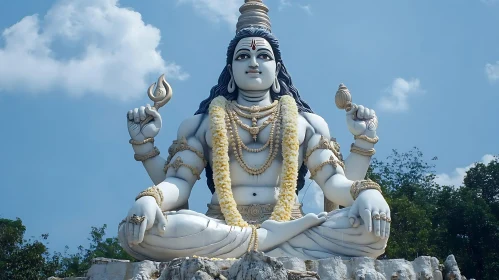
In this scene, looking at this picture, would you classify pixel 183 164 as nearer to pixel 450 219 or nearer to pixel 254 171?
pixel 254 171

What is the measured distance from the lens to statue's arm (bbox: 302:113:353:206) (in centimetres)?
870

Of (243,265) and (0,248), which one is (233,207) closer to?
(243,265)

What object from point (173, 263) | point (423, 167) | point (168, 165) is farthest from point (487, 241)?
point (173, 263)

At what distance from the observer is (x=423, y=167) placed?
20.9 metres

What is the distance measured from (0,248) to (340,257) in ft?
36.8

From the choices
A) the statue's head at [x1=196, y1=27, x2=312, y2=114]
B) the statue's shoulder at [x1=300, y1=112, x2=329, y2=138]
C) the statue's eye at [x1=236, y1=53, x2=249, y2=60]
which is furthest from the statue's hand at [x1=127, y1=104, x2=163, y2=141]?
the statue's shoulder at [x1=300, y1=112, x2=329, y2=138]

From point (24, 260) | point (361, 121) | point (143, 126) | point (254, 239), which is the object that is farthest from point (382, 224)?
point (24, 260)

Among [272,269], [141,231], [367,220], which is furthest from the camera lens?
[367,220]

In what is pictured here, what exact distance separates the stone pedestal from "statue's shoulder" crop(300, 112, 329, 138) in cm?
237

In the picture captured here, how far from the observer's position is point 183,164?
911cm

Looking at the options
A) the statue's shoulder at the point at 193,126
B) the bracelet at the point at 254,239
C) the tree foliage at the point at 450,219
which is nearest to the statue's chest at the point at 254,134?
the statue's shoulder at the point at 193,126

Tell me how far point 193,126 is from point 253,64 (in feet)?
3.38

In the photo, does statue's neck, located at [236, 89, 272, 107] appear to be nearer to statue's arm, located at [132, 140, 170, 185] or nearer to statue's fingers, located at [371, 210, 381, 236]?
statue's arm, located at [132, 140, 170, 185]

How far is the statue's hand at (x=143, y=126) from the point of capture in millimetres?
9234
